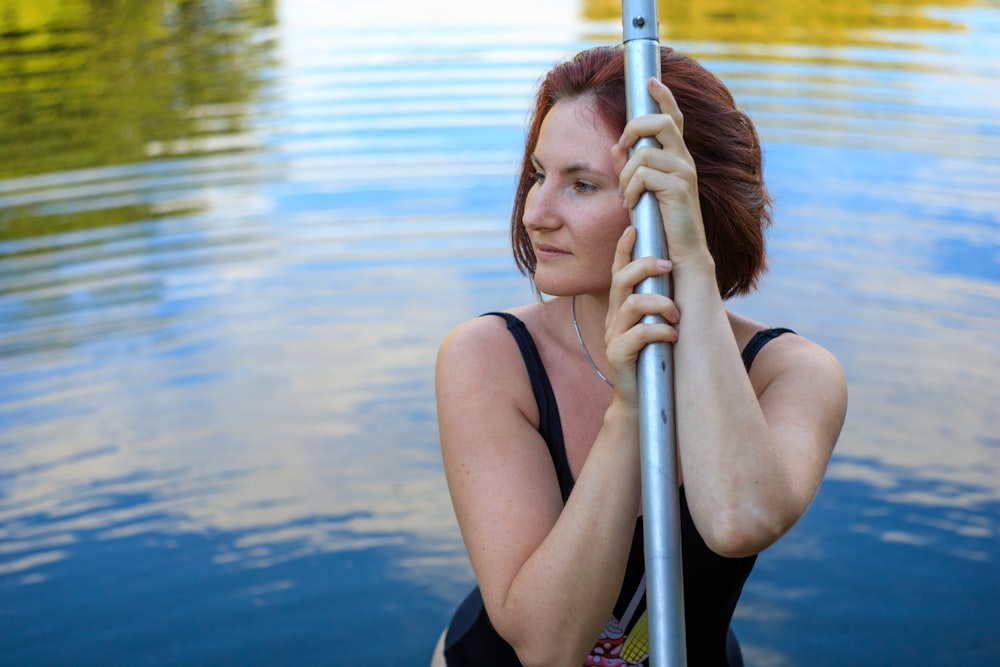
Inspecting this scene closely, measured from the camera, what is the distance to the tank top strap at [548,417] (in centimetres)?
209

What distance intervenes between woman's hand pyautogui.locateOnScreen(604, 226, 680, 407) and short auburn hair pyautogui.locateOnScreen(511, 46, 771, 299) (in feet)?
1.64

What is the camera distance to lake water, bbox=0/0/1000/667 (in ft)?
12.0

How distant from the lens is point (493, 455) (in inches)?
76.2

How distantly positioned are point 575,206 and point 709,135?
10.0 inches

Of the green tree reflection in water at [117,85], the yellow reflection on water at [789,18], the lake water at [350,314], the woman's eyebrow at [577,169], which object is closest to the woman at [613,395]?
the woman's eyebrow at [577,169]

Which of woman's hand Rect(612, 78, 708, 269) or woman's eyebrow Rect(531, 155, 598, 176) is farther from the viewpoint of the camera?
woman's eyebrow Rect(531, 155, 598, 176)

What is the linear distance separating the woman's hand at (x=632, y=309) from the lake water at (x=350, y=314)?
225 cm

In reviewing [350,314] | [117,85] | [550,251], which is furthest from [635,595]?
Result: [117,85]

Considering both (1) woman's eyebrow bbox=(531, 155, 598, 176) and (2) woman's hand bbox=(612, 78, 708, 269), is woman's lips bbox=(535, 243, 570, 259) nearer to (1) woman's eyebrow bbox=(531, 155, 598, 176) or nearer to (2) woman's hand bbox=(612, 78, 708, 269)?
(1) woman's eyebrow bbox=(531, 155, 598, 176)

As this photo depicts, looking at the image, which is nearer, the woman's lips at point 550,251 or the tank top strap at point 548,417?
the woman's lips at point 550,251

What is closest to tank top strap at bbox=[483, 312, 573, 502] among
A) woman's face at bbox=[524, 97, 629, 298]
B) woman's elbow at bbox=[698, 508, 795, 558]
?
woman's face at bbox=[524, 97, 629, 298]

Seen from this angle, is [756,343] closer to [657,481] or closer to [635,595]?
[635,595]

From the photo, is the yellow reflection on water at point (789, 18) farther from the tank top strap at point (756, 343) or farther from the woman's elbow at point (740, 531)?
the woman's elbow at point (740, 531)

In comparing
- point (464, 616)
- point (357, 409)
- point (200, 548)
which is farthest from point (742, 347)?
point (357, 409)
